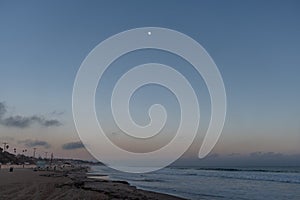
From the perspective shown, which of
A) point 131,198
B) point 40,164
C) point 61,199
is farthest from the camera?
point 40,164

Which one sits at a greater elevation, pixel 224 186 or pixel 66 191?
pixel 66 191

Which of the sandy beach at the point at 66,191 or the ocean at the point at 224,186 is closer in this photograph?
the sandy beach at the point at 66,191

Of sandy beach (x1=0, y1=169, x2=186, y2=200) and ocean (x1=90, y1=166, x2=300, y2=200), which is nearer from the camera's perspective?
sandy beach (x1=0, y1=169, x2=186, y2=200)

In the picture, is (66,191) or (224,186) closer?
(66,191)

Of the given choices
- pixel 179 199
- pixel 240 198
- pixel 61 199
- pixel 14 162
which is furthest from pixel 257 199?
pixel 14 162

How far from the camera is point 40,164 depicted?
3900 inches

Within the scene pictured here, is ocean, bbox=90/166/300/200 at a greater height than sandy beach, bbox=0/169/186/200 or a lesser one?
lesser

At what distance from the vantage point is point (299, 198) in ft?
83.2

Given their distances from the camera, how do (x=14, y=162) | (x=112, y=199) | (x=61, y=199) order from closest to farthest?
(x=61, y=199), (x=112, y=199), (x=14, y=162)

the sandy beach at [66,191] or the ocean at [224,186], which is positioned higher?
the sandy beach at [66,191]

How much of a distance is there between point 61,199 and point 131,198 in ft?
15.4

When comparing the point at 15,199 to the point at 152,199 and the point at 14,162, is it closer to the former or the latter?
the point at 152,199

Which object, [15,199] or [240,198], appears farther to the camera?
[240,198]

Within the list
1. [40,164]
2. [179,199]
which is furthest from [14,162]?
[179,199]
